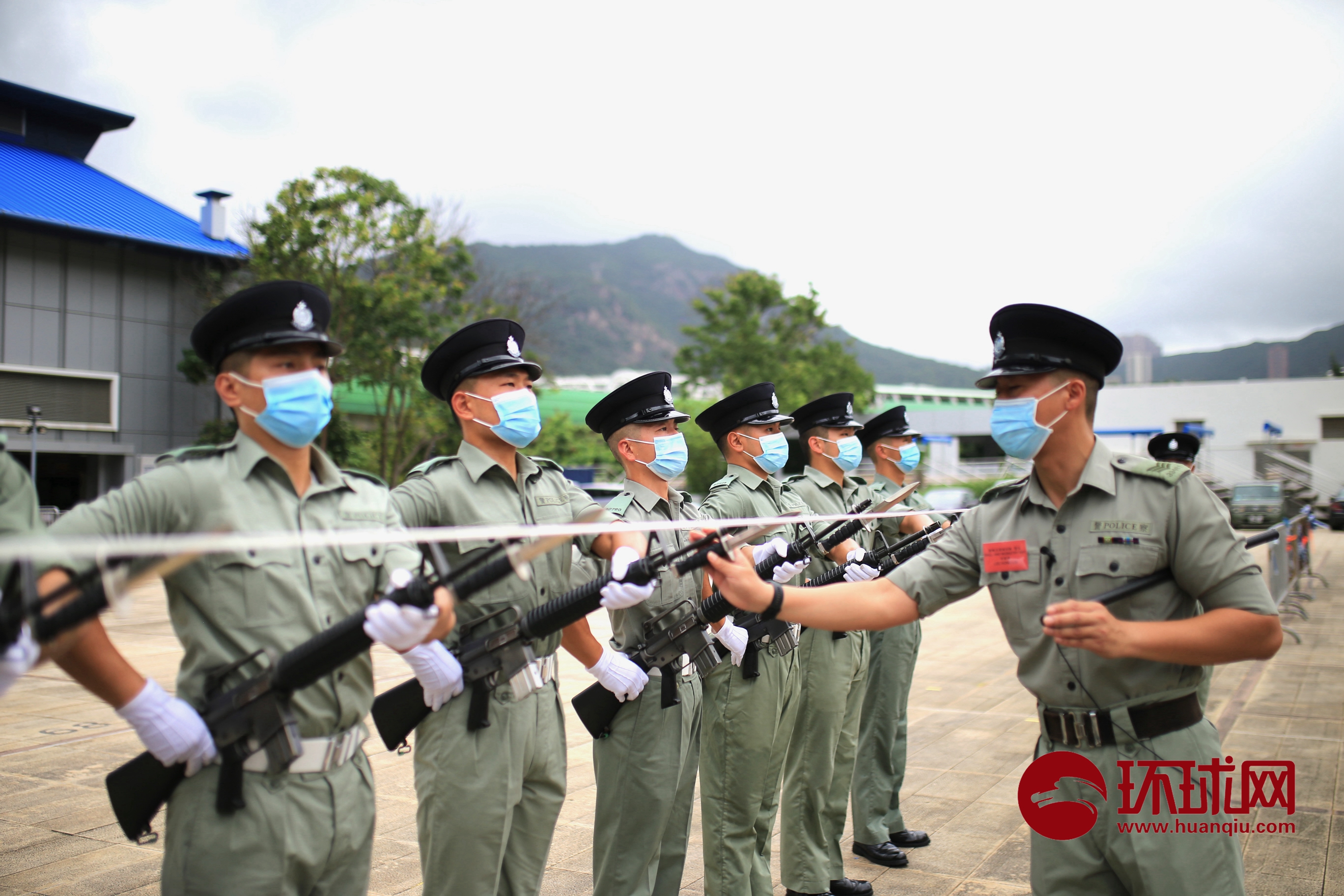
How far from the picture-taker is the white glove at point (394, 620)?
2223mm

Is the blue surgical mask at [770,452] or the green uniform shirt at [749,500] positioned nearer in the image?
the green uniform shirt at [749,500]

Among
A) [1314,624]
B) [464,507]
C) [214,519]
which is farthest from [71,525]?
[1314,624]

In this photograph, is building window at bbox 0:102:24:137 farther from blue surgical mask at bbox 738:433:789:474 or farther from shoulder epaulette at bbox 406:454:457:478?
shoulder epaulette at bbox 406:454:457:478

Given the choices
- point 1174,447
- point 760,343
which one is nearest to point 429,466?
point 1174,447

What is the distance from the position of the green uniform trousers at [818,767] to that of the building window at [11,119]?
96.7ft

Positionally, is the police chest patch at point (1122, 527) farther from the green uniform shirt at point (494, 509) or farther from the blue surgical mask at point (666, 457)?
the blue surgical mask at point (666, 457)

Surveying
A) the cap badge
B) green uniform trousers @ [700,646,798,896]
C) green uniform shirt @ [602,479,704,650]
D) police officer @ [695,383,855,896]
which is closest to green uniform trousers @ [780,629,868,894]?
police officer @ [695,383,855,896]

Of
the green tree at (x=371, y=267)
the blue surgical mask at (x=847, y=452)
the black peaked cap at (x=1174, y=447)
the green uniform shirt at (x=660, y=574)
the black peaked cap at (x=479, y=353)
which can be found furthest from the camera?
the green tree at (x=371, y=267)

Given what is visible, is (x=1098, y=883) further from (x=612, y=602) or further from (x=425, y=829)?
(x=425, y=829)

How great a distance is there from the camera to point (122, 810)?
2.34m

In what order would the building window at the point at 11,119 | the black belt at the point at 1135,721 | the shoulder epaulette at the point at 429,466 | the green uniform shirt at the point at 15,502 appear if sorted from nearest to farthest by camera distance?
the green uniform shirt at the point at 15,502 → the black belt at the point at 1135,721 → the shoulder epaulette at the point at 429,466 → the building window at the point at 11,119

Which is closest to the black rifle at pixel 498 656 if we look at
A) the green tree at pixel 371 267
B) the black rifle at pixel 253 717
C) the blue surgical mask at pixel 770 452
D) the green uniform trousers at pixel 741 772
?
the black rifle at pixel 253 717

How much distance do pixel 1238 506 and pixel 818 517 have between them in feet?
93.0

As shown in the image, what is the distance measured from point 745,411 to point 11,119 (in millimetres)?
28798
